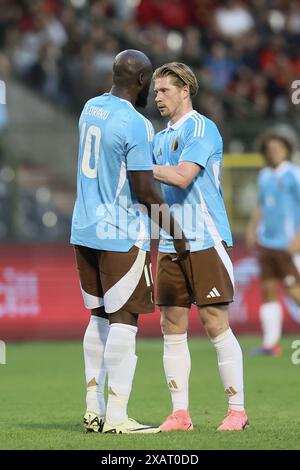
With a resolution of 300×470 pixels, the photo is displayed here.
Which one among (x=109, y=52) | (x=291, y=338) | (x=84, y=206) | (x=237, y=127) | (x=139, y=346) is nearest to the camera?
(x=84, y=206)

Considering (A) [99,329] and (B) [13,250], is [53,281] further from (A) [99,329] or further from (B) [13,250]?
(A) [99,329]

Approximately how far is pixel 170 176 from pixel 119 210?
0.43 metres

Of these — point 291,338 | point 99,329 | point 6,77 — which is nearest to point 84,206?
point 99,329

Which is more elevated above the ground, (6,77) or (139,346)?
(6,77)

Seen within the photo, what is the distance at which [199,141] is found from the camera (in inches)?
313

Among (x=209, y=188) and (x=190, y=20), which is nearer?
(x=209, y=188)

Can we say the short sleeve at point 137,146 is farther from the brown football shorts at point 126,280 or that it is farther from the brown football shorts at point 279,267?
the brown football shorts at point 279,267

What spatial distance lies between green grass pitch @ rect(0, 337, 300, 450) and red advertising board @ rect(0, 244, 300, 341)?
1.30 ft

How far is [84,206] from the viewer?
7844mm

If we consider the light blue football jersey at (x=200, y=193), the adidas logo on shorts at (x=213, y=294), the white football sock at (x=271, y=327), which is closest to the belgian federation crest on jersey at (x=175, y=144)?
the light blue football jersey at (x=200, y=193)

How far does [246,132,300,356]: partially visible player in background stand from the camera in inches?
564

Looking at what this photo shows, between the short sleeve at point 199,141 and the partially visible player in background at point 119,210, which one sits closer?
the partially visible player in background at point 119,210

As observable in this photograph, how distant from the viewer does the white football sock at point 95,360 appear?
8078 mm

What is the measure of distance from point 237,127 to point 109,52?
317 cm
